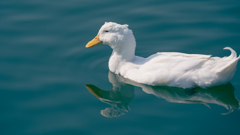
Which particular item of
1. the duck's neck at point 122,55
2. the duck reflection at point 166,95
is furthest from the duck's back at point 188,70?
the duck's neck at point 122,55

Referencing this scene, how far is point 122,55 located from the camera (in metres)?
7.35

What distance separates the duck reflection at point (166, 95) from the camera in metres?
6.49

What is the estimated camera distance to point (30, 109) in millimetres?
6598

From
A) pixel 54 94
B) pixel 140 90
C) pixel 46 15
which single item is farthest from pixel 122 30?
pixel 46 15

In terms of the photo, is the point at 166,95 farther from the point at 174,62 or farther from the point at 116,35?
the point at 116,35

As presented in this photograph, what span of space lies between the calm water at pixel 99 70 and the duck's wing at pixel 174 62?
484mm

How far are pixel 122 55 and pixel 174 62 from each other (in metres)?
1.22

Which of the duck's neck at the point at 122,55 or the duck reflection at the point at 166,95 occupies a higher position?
the duck's neck at the point at 122,55

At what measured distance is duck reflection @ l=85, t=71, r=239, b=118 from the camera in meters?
6.49

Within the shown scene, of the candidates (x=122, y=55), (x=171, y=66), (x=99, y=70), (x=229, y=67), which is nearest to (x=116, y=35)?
(x=122, y=55)

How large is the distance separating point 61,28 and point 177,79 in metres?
3.88

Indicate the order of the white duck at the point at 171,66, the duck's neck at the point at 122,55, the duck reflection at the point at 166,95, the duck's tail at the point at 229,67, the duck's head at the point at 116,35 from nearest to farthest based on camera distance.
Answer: the duck's tail at the point at 229,67, the duck reflection at the point at 166,95, the white duck at the point at 171,66, the duck's head at the point at 116,35, the duck's neck at the point at 122,55

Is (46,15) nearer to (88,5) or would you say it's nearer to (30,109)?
(88,5)

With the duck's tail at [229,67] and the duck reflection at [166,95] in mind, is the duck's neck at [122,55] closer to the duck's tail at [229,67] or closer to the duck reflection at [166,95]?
the duck reflection at [166,95]
